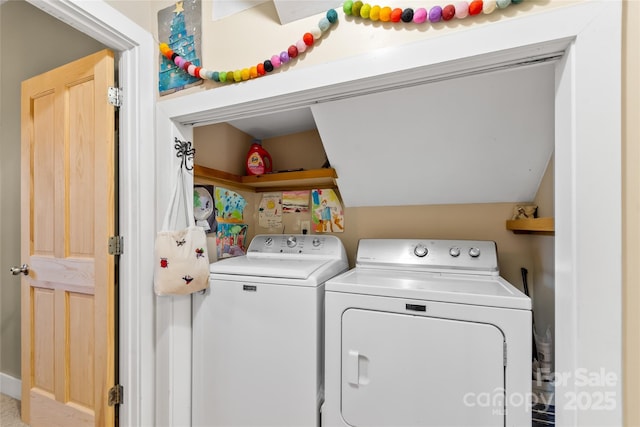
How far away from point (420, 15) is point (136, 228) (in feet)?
4.96

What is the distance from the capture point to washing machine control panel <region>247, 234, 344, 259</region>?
181 centimetres

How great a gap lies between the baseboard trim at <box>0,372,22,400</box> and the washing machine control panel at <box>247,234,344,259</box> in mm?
2024

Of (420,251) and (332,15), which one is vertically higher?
(332,15)

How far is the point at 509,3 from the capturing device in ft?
2.75

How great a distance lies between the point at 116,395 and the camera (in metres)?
1.40

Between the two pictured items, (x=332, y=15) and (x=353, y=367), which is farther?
(x=353, y=367)

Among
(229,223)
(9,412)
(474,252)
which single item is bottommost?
(9,412)

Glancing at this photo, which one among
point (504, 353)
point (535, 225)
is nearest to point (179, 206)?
point (504, 353)

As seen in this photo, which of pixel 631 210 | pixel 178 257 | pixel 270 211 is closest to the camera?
pixel 631 210

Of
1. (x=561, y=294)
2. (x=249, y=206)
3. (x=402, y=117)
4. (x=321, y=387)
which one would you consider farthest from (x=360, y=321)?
(x=249, y=206)

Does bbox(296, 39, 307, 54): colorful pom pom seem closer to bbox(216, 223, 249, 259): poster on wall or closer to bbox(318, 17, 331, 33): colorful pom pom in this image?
bbox(318, 17, 331, 33): colorful pom pom

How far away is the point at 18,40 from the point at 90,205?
184 centimetres

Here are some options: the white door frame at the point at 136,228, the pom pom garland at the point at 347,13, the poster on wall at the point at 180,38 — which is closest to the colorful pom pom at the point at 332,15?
the pom pom garland at the point at 347,13

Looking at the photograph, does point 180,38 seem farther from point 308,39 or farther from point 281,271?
point 281,271
